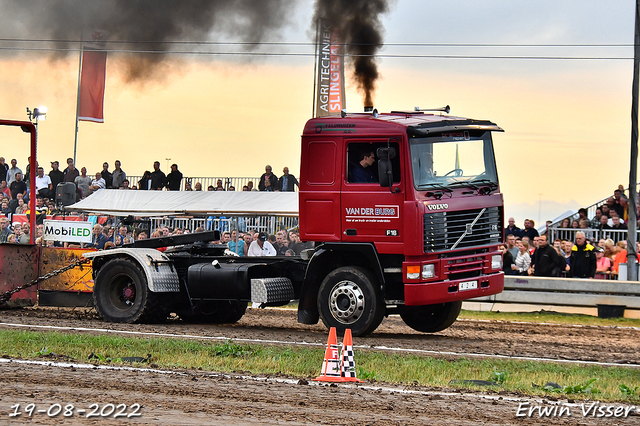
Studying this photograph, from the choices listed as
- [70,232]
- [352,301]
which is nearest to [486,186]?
[352,301]

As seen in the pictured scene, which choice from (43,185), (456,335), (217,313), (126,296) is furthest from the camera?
(43,185)

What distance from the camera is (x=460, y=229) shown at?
1255cm

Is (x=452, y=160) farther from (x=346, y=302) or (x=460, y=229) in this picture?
(x=346, y=302)

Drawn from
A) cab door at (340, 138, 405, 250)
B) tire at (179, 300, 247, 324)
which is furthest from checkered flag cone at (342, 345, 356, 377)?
tire at (179, 300, 247, 324)

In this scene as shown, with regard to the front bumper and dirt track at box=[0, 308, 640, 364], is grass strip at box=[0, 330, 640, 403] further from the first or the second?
the front bumper

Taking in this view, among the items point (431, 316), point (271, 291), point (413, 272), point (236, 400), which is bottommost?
point (236, 400)

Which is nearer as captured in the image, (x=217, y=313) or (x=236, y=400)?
(x=236, y=400)

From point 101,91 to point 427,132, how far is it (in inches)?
788

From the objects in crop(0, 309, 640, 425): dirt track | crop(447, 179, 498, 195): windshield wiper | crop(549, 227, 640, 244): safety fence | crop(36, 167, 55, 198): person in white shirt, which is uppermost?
crop(36, 167, 55, 198): person in white shirt

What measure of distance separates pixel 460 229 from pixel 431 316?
2216 millimetres

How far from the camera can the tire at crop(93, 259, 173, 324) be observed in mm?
14344

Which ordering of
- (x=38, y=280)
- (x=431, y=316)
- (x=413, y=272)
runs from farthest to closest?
(x=38, y=280) → (x=431, y=316) → (x=413, y=272)

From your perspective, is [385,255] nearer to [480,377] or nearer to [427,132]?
[427,132]

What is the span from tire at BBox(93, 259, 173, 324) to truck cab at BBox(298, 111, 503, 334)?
2.72m
